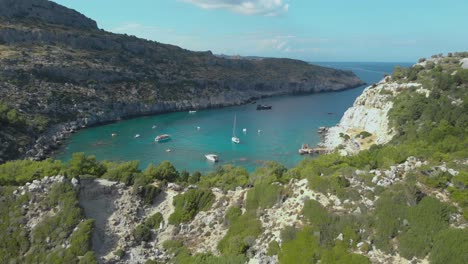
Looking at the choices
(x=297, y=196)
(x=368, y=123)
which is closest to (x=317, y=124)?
(x=368, y=123)

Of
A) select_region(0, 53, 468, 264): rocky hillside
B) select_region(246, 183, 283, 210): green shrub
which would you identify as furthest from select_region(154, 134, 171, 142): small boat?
select_region(246, 183, 283, 210): green shrub

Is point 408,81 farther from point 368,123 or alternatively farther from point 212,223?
point 212,223

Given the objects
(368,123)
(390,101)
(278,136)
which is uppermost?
(390,101)

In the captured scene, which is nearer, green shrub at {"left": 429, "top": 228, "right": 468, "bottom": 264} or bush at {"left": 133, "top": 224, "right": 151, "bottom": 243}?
green shrub at {"left": 429, "top": 228, "right": 468, "bottom": 264}

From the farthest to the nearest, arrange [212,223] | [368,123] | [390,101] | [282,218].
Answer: [368,123]
[390,101]
[212,223]
[282,218]

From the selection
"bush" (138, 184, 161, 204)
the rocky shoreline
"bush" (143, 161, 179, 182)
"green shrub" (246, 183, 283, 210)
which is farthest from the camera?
the rocky shoreline

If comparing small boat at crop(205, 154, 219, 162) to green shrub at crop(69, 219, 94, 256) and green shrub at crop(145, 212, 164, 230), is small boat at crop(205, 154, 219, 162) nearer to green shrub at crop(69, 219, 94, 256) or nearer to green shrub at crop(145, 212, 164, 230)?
green shrub at crop(145, 212, 164, 230)

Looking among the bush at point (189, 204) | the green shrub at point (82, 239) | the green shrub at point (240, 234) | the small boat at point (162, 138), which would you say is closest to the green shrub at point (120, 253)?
the green shrub at point (82, 239)

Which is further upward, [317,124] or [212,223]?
[212,223]
